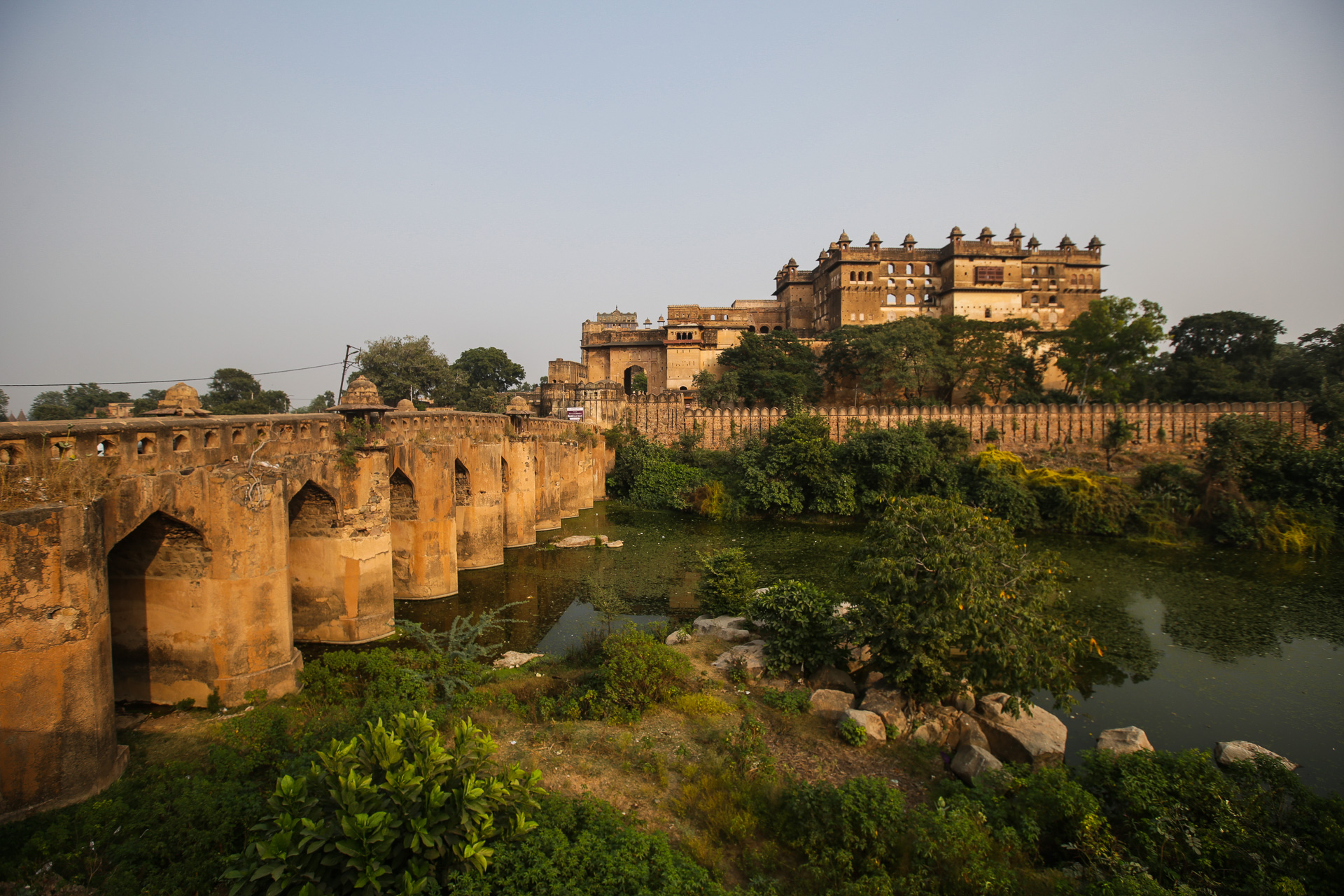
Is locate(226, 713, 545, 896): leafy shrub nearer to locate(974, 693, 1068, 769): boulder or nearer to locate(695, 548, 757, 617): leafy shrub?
locate(974, 693, 1068, 769): boulder

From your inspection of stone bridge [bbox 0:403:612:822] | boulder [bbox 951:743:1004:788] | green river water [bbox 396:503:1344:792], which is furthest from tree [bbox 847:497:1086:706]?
stone bridge [bbox 0:403:612:822]

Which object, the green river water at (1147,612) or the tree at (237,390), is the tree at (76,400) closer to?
the tree at (237,390)

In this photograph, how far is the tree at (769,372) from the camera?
37.9 metres

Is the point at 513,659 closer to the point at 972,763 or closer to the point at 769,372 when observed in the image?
the point at 972,763

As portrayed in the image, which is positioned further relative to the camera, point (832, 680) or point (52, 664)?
point (832, 680)

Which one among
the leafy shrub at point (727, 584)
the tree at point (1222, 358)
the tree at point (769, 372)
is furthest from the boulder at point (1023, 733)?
the tree at point (1222, 358)

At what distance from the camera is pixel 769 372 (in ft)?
126

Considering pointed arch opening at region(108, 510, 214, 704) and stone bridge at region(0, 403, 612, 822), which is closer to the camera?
stone bridge at region(0, 403, 612, 822)

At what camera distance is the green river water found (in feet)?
31.1

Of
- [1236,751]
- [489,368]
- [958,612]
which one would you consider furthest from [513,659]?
[489,368]

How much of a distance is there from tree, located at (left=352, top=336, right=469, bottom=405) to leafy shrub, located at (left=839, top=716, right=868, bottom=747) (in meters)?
37.6

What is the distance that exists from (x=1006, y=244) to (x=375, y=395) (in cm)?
4703

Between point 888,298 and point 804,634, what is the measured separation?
41.5 meters

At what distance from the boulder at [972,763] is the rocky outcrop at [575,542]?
1376cm
